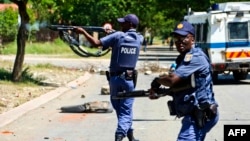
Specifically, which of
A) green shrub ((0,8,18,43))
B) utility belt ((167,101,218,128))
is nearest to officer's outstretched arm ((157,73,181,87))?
utility belt ((167,101,218,128))

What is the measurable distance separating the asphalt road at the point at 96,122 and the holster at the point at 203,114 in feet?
13.3

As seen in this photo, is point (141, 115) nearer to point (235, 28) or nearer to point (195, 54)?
point (195, 54)

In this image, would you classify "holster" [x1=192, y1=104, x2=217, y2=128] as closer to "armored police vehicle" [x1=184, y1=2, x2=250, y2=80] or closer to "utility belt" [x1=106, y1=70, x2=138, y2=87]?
"utility belt" [x1=106, y1=70, x2=138, y2=87]

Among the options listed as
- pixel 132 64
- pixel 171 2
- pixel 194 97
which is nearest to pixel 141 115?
pixel 132 64

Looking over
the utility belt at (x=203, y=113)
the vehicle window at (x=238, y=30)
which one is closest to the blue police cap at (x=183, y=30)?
the utility belt at (x=203, y=113)

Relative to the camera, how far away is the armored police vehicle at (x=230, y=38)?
21.7 metres

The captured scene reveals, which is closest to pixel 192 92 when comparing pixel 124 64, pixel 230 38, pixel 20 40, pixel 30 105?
pixel 124 64

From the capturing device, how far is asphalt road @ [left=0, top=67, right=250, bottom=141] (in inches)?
412

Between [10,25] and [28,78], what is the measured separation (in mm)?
34342

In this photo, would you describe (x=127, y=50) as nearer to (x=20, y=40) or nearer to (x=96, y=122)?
(x=96, y=122)

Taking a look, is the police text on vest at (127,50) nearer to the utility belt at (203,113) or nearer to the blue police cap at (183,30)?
the blue police cap at (183,30)

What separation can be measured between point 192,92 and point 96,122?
6.38 m

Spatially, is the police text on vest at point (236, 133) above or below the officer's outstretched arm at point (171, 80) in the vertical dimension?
below

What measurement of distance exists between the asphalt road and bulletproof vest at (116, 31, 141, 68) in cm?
170
